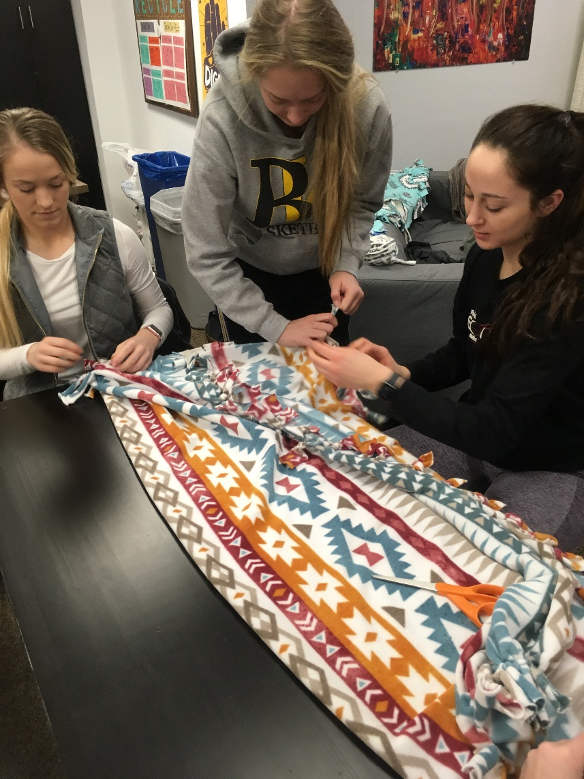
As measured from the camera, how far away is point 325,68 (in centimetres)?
82

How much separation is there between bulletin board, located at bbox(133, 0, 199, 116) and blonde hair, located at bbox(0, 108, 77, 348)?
1.54 meters

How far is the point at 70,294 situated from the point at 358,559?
85 centimetres

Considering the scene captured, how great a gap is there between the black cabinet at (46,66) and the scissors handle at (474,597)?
9.28ft

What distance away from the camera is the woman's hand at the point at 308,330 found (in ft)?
3.34

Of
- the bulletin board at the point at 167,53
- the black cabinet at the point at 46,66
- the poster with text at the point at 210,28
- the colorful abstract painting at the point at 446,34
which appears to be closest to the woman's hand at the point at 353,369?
the poster with text at the point at 210,28

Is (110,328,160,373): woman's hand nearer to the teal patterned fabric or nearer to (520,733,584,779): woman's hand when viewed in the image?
(520,733,584,779): woman's hand

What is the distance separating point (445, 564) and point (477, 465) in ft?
0.87

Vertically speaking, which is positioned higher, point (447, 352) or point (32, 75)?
point (32, 75)

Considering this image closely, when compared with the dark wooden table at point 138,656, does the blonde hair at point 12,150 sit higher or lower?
higher

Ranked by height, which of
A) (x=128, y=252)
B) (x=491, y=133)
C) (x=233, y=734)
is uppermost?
(x=491, y=133)

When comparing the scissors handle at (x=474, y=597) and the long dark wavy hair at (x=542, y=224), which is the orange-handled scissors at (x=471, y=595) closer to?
the scissors handle at (x=474, y=597)

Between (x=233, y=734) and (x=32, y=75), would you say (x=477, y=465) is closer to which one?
(x=233, y=734)

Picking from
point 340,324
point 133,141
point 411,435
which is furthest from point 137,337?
point 133,141

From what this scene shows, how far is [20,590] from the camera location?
2.26 feet
